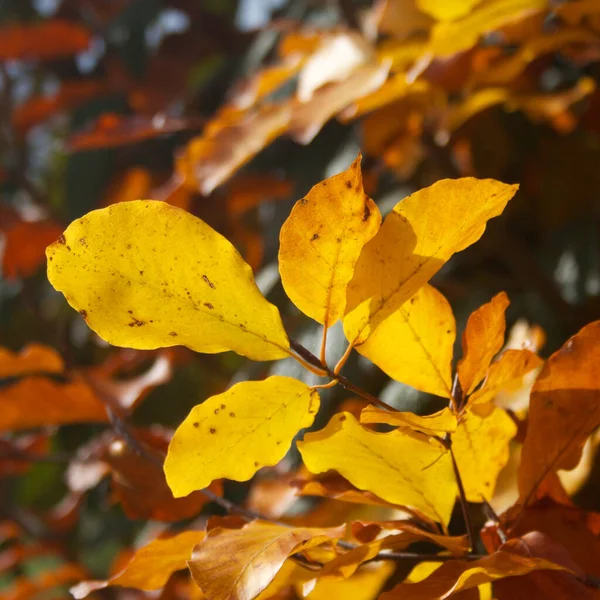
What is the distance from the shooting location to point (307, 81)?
58cm

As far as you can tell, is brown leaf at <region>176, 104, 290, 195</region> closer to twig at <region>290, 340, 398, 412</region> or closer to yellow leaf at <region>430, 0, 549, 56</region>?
yellow leaf at <region>430, 0, 549, 56</region>

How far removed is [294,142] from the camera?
0.86 m

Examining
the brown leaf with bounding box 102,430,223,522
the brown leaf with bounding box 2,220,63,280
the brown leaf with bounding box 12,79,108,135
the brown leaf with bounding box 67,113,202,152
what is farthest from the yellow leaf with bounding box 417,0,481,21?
the brown leaf with bounding box 12,79,108,135

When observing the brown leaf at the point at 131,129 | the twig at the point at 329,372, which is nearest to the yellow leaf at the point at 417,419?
the twig at the point at 329,372

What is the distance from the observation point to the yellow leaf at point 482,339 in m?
0.30

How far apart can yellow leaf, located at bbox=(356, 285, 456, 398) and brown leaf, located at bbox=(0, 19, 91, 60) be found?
92 centimetres

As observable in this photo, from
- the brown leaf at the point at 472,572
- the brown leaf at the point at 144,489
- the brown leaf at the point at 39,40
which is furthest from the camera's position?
the brown leaf at the point at 39,40

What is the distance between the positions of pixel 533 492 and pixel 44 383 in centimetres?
36

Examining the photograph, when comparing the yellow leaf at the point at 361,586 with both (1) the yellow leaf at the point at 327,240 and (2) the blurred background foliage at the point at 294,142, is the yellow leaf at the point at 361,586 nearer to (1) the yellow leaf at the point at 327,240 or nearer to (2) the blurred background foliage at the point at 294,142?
(2) the blurred background foliage at the point at 294,142

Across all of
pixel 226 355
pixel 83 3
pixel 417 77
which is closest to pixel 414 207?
pixel 417 77

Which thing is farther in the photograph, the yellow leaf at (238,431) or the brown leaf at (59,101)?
the brown leaf at (59,101)

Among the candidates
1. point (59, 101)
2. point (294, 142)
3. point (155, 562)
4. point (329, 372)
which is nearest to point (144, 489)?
point (155, 562)

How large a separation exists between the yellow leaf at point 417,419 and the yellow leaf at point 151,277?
0.19 ft

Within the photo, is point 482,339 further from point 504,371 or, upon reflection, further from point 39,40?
point 39,40
